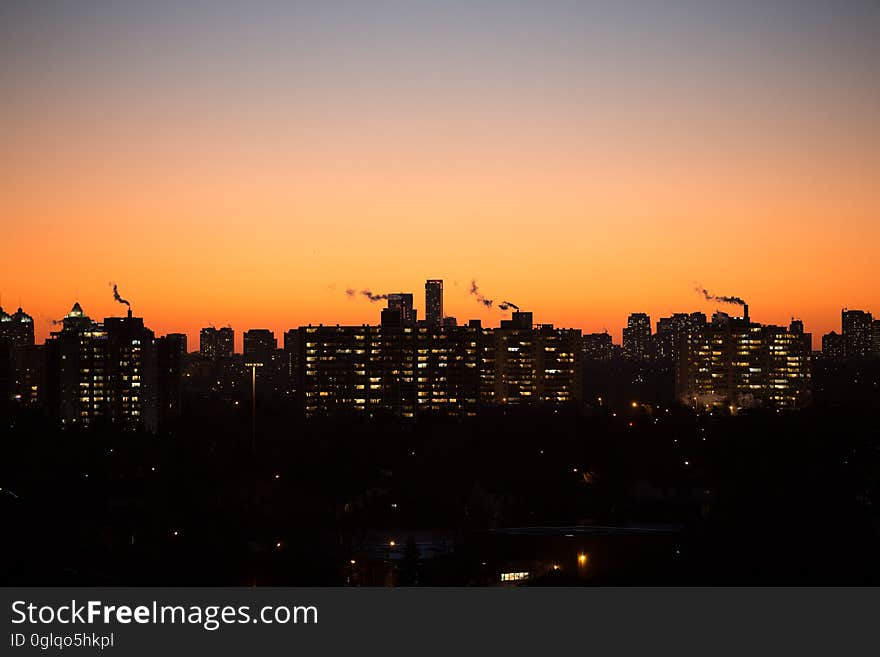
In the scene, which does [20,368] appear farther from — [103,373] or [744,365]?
[744,365]

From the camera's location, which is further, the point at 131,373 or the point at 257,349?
the point at 257,349

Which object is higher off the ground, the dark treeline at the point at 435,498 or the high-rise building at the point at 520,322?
the high-rise building at the point at 520,322

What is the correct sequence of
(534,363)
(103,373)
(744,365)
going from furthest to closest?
(744,365), (534,363), (103,373)

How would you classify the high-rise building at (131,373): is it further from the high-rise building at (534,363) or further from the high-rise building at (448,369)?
the high-rise building at (534,363)

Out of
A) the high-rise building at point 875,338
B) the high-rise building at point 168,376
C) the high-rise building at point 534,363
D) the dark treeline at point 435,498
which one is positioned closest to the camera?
the dark treeline at point 435,498

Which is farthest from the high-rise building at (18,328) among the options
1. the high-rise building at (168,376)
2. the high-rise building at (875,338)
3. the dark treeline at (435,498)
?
the high-rise building at (875,338)

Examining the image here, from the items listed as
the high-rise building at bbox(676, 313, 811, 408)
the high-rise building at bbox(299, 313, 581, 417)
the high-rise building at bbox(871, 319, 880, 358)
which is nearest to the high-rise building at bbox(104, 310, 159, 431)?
the high-rise building at bbox(299, 313, 581, 417)

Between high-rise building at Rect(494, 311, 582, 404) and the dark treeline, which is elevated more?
high-rise building at Rect(494, 311, 582, 404)

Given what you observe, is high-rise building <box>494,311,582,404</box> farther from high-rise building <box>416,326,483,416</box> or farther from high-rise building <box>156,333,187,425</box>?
high-rise building <box>156,333,187,425</box>

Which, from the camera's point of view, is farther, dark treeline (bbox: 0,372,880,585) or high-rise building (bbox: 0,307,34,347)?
high-rise building (bbox: 0,307,34,347)

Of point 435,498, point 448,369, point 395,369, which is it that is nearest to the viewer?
point 435,498

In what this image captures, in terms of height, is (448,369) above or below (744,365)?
below

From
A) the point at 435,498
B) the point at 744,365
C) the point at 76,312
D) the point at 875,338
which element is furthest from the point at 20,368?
the point at 875,338

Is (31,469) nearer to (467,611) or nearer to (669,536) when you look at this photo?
(669,536)
